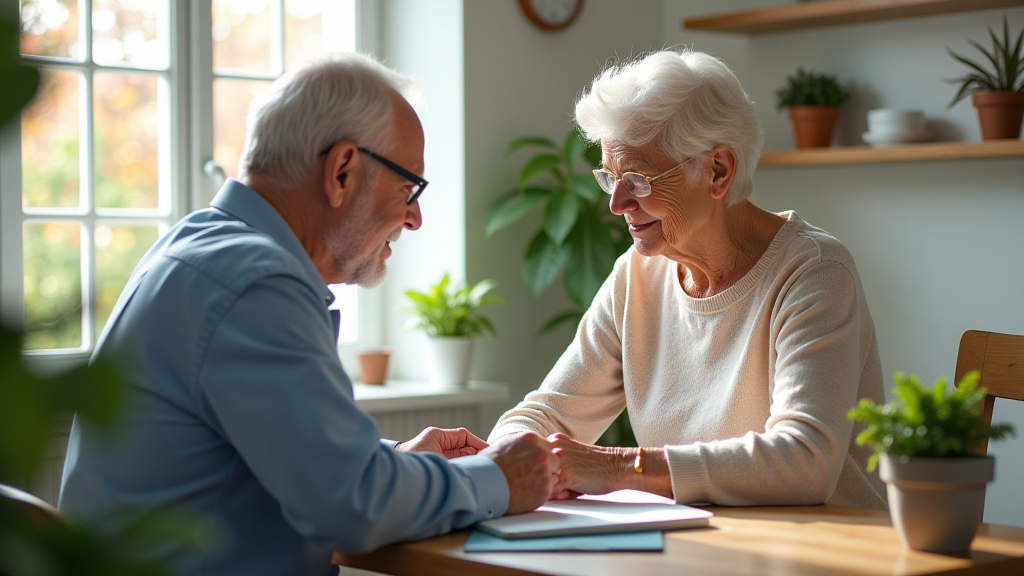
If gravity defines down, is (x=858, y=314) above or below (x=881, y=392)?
above

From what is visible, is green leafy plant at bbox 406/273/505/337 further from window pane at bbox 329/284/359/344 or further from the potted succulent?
the potted succulent

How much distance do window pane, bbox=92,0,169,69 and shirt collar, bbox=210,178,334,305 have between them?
1.94 meters

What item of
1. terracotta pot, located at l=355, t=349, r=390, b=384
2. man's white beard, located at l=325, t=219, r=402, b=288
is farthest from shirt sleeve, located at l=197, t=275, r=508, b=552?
terracotta pot, located at l=355, t=349, r=390, b=384

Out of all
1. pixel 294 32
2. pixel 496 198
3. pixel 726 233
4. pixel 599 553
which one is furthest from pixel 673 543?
pixel 294 32

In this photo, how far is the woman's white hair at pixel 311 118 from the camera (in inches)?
56.8

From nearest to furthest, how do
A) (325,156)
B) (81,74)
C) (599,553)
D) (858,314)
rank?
(599,553), (325,156), (858,314), (81,74)

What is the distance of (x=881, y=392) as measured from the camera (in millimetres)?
1884

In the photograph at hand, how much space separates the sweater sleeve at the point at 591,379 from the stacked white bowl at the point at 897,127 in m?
1.52

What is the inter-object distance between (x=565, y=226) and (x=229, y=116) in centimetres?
114

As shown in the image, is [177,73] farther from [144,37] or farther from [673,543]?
[673,543]

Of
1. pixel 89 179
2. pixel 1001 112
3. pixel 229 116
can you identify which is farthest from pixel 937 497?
pixel 229 116

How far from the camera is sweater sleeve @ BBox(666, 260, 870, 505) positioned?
154cm

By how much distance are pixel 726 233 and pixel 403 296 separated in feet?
6.41

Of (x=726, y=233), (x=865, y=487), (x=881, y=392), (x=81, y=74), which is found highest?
(x=81, y=74)
